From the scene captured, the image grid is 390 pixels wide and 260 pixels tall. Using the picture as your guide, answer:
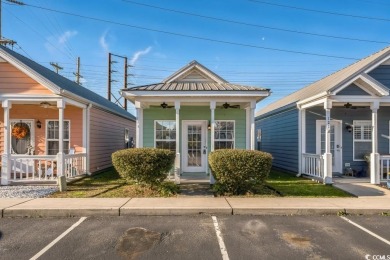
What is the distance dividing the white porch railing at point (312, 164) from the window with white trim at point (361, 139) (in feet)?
7.27

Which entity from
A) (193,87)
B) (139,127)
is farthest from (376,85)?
(139,127)

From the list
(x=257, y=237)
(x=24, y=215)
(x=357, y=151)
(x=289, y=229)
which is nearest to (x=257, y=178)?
(x=289, y=229)

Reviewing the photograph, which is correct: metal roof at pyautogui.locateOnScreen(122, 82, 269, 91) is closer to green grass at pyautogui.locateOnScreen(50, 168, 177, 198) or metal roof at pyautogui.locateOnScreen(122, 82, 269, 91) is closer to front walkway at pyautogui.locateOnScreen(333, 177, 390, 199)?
green grass at pyautogui.locateOnScreen(50, 168, 177, 198)

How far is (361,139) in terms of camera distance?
1191 centimetres

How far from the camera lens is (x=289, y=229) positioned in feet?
17.6

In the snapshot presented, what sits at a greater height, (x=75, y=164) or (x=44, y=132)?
(x=44, y=132)

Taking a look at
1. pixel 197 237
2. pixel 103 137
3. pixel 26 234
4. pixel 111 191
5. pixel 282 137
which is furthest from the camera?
pixel 282 137

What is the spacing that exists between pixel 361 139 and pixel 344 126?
0.93 meters

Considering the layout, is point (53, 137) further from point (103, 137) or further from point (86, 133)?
point (103, 137)

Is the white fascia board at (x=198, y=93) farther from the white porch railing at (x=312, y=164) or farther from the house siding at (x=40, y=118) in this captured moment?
the house siding at (x=40, y=118)

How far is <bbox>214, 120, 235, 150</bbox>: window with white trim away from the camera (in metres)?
11.6

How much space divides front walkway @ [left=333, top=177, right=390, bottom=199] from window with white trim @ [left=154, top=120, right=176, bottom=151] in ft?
20.7

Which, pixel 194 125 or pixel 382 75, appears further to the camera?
pixel 194 125

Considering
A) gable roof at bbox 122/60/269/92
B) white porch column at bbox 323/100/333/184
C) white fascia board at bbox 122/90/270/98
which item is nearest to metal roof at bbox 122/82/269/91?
gable roof at bbox 122/60/269/92
